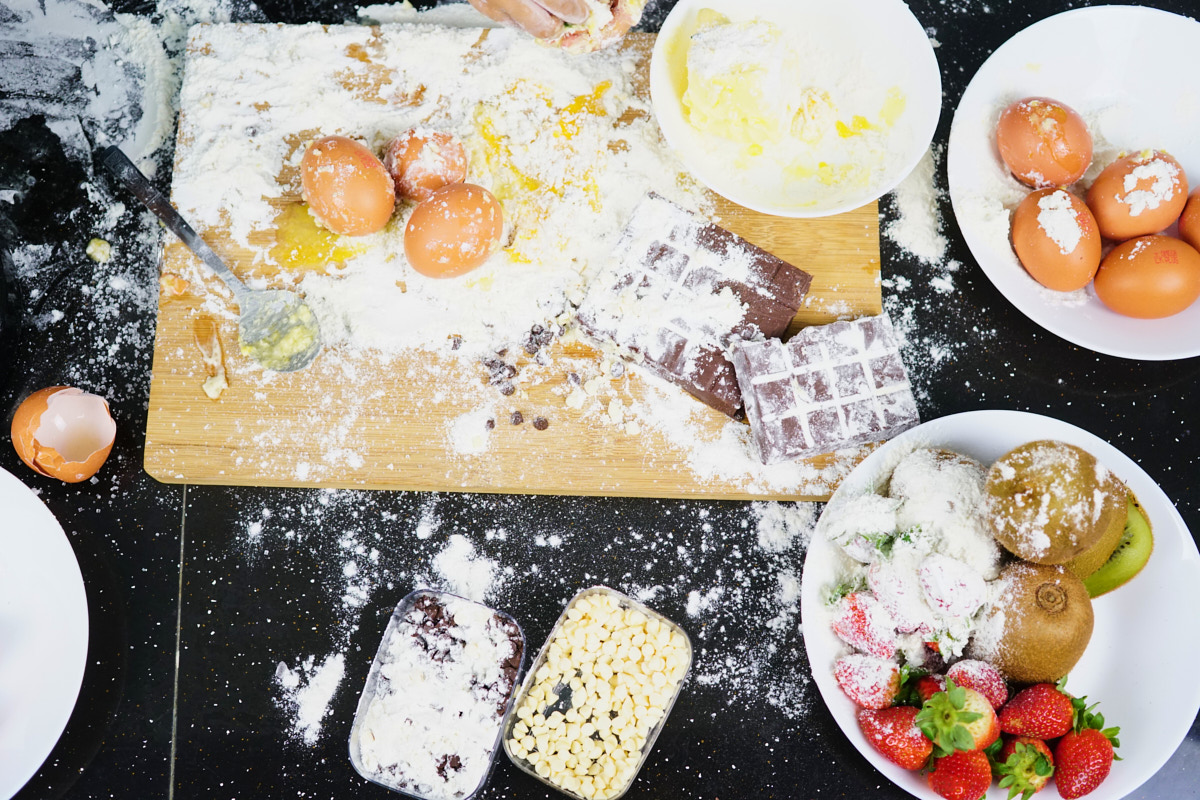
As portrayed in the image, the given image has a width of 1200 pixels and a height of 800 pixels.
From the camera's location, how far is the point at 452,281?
1.69 m

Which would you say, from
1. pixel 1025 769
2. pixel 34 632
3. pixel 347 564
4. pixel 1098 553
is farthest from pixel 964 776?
pixel 34 632

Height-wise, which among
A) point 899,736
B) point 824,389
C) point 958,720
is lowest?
point 899,736

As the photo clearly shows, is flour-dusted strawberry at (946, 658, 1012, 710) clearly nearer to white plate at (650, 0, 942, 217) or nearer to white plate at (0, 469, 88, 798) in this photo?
white plate at (650, 0, 942, 217)

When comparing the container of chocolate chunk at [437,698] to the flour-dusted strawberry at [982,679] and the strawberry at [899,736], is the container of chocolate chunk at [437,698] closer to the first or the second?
the strawberry at [899,736]

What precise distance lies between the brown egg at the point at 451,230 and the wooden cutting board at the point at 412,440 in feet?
0.73

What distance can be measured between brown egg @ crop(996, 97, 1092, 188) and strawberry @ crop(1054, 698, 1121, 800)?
40.0 inches

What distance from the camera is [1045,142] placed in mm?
1584

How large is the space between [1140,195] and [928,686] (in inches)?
40.3

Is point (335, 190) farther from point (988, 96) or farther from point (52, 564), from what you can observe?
point (988, 96)

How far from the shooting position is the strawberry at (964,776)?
1412 millimetres

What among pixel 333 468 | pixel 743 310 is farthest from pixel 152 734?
pixel 743 310

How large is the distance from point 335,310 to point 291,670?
0.76 m

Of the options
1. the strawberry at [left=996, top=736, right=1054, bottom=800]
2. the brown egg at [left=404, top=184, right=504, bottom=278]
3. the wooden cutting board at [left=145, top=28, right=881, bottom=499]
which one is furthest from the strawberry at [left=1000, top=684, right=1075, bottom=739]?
the brown egg at [left=404, top=184, right=504, bottom=278]

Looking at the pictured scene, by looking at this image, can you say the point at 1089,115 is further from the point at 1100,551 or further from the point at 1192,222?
the point at 1100,551
